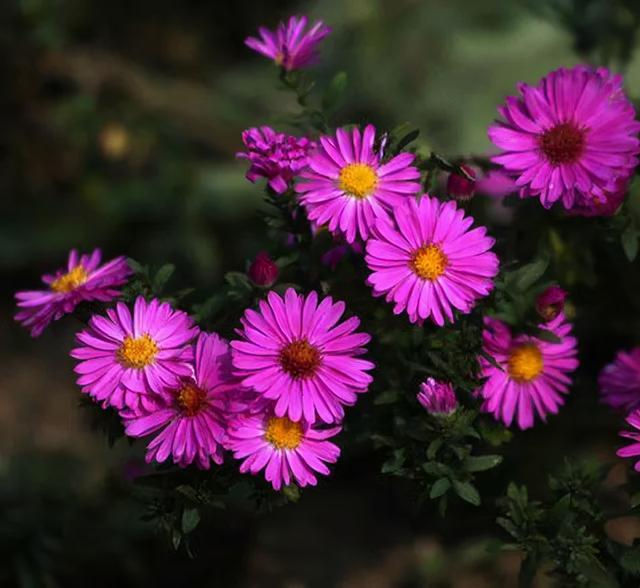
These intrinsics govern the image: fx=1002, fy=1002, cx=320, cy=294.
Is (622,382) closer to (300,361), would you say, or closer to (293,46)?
(300,361)

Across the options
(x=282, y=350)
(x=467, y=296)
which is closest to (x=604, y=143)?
(x=467, y=296)

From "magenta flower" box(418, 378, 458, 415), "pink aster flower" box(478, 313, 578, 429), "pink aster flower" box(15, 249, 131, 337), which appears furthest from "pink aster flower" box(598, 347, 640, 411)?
"pink aster flower" box(15, 249, 131, 337)

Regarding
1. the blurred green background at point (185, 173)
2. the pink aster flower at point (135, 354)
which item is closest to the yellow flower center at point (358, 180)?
the pink aster flower at point (135, 354)

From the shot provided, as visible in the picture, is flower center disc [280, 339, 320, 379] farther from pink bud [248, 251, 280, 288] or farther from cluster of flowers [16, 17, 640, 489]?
pink bud [248, 251, 280, 288]

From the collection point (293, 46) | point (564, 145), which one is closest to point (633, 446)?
point (564, 145)

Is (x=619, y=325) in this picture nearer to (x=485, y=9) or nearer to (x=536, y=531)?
(x=536, y=531)

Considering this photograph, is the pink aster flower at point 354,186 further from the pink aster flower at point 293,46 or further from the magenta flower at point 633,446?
the magenta flower at point 633,446
